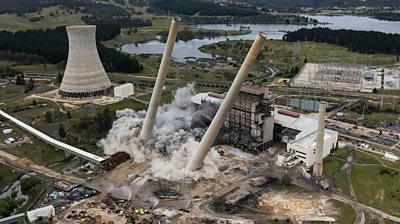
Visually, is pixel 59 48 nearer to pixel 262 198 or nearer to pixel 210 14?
pixel 262 198

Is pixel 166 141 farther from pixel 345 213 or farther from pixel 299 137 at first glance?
pixel 345 213

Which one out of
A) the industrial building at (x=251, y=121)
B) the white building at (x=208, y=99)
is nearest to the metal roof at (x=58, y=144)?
the industrial building at (x=251, y=121)

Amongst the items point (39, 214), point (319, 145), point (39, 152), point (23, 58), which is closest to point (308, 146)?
point (319, 145)

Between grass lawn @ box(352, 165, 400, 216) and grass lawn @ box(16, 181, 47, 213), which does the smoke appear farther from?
grass lawn @ box(352, 165, 400, 216)

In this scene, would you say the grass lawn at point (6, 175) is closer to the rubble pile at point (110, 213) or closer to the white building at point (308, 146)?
the rubble pile at point (110, 213)

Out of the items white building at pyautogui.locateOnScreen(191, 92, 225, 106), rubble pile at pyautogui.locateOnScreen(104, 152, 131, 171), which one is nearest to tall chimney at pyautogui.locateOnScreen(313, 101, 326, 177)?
white building at pyautogui.locateOnScreen(191, 92, 225, 106)
